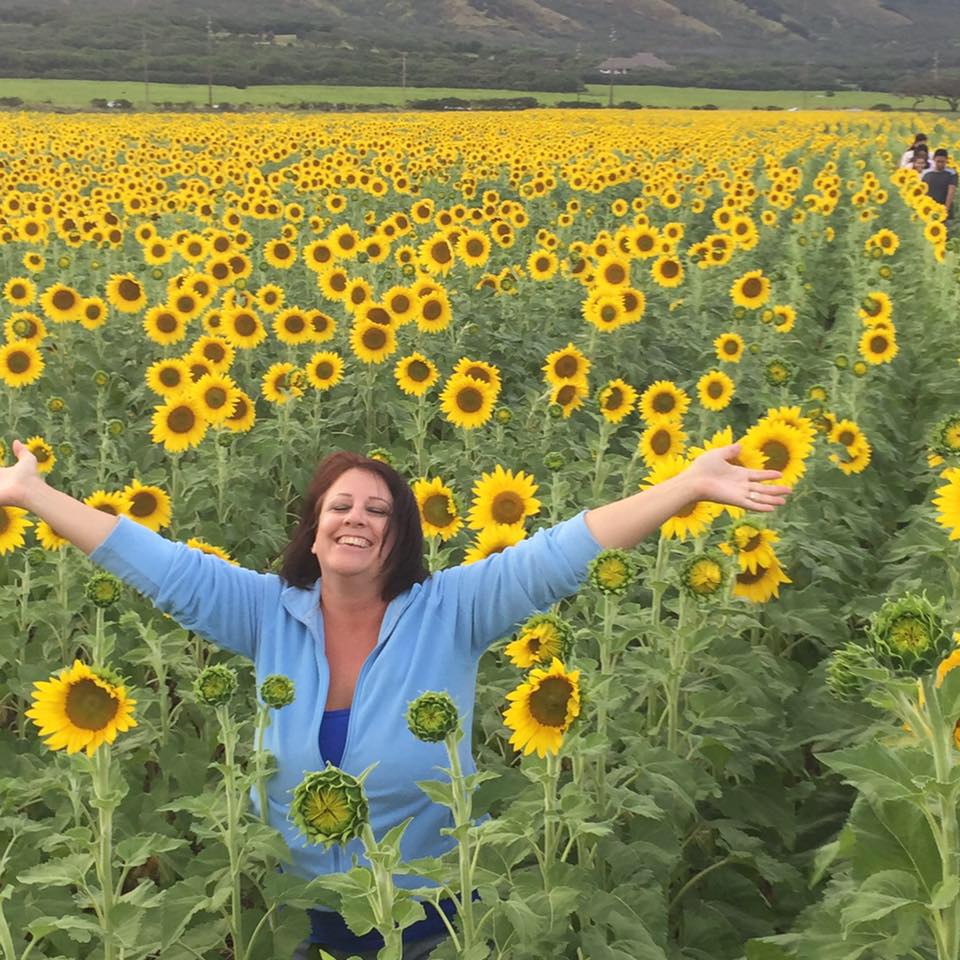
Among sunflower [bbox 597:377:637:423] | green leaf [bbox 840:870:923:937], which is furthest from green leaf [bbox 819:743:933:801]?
sunflower [bbox 597:377:637:423]

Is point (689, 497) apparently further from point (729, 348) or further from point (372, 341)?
point (372, 341)

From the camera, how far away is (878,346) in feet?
24.8

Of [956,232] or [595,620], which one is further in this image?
[956,232]

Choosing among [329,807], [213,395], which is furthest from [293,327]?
[329,807]

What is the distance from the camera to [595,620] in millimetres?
4984

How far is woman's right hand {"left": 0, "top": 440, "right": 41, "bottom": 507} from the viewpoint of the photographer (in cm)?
345

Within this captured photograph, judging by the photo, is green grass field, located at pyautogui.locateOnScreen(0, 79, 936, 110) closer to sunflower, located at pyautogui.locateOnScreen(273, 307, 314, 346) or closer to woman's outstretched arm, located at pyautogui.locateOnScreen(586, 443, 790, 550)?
sunflower, located at pyautogui.locateOnScreen(273, 307, 314, 346)

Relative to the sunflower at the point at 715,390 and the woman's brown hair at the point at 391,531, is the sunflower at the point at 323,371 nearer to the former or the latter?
the sunflower at the point at 715,390

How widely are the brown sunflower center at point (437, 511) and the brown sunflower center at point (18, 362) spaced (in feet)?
13.6

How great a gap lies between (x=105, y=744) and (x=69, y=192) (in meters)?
12.8

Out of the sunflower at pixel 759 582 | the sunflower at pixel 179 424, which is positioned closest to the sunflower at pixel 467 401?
the sunflower at pixel 179 424

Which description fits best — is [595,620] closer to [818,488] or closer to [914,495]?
[818,488]

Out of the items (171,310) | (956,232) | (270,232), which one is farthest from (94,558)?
(956,232)

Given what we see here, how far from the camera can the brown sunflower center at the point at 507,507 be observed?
4520 millimetres
